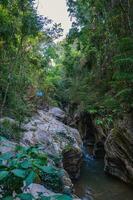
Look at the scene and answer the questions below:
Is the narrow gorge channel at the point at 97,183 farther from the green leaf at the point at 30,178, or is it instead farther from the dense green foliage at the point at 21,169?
the green leaf at the point at 30,178

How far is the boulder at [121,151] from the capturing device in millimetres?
11984

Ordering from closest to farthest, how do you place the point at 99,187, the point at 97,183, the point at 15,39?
the point at 99,187 → the point at 97,183 → the point at 15,39

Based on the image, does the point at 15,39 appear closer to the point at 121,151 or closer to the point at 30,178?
the point at 121,151

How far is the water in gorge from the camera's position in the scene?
11.4 meters

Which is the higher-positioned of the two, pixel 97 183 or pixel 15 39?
pixel 15 39

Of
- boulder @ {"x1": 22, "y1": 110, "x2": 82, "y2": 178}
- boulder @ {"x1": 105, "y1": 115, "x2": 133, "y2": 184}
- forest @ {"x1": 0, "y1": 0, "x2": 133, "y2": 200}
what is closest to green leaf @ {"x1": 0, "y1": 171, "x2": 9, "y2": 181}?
forest @ {"x1": 0, "y1": 0, "x2": 133, "y2": 200}

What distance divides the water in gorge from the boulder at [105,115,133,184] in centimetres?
38

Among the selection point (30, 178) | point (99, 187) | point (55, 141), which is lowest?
point (99, 187)

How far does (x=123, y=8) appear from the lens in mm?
16672

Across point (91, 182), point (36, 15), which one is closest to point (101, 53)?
point (36, 15)

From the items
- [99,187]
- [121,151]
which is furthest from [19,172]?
[121,151]

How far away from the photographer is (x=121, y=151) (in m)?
13.0

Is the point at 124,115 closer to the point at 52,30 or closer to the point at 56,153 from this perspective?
the point at 56,153

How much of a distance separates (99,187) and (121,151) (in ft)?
5.91
